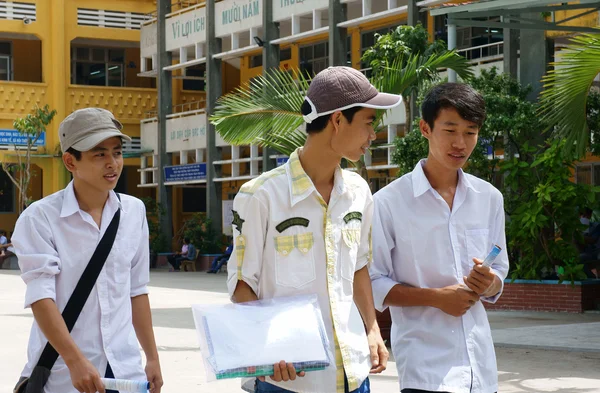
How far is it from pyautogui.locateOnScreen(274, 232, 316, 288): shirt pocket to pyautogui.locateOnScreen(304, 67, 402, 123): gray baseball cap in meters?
0.42

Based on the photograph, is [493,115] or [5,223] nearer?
[493,115]

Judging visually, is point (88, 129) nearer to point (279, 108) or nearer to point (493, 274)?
point (493, 274)

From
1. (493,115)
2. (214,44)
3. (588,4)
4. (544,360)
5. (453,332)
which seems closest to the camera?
(453,332)

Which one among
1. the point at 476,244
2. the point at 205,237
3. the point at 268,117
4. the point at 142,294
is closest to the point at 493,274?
the point at 476,244

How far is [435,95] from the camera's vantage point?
14.8 feet

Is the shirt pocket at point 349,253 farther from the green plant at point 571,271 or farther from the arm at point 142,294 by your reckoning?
the green plant at point 571,271

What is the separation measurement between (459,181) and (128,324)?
1.36 metres

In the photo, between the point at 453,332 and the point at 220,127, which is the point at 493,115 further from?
the point at 453,332

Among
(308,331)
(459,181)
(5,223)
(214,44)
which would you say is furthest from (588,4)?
(5,223)

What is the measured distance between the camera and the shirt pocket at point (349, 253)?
13.3 ft

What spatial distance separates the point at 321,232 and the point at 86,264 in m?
0.91

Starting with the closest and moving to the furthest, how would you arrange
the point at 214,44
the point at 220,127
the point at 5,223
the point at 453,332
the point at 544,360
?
1. the point at 453,332
2. the point at 544,360
3. the point at 220,127
4. the point at 214,44
5. the point at 5,223

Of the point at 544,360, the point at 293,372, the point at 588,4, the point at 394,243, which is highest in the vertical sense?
the point at 588,4

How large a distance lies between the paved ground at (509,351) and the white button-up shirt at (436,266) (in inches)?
217
